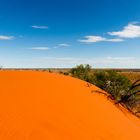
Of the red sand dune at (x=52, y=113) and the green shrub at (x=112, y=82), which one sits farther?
the green shrub at (x=112, y=82)

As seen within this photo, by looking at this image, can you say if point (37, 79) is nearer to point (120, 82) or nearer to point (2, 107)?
point (2, 107)

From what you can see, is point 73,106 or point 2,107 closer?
point 2,107

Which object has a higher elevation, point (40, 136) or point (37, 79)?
point (37, 79)

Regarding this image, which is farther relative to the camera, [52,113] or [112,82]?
[112,82]

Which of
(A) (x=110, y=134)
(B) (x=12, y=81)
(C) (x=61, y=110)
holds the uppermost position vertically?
(B) (x=12, y=81)

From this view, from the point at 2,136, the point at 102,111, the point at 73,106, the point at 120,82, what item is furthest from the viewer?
the point at 120,82

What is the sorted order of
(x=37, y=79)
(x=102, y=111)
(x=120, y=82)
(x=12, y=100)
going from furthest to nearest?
(x=120, y=82) < (x=37, y=79) < (x=102, y=111) < (x=12, y=100)

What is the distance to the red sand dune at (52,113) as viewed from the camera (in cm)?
565

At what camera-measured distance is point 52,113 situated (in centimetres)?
646

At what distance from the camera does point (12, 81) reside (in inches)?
323

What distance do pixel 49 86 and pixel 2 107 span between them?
89.6 inches

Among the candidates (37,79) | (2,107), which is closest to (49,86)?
(37,79)

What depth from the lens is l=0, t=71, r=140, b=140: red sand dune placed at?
565 centimetres

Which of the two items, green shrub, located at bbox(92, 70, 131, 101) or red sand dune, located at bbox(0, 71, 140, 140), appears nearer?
red sand dune, located at bbox(0, 71, 140, 140)
